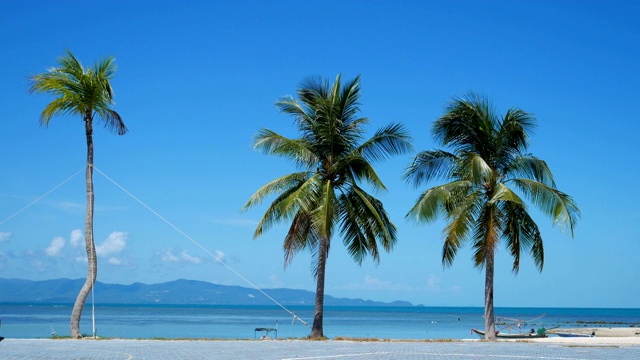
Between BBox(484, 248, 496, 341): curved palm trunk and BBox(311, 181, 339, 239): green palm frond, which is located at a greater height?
BBox(311, 181, 339, 239): green palm frond

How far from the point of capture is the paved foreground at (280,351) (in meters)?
16.5

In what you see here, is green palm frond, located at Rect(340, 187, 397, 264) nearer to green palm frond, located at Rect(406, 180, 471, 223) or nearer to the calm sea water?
green palm frond, located at Rect(406, 180, 471, 223)

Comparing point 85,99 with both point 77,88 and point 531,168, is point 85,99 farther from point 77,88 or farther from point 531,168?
point 531,168

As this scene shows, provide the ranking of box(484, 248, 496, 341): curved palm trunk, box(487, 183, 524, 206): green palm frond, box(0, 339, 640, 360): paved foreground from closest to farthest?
1. box(0, 339, 640, 360): paved foreground
2. box(487, 183, 524, 206): green palm frond
3. box(484, 248, 496, 341): curved palm trunk

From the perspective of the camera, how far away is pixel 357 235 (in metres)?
25.8

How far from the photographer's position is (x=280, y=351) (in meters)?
18.1

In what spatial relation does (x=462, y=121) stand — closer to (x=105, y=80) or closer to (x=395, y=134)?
(x=395, y=134)

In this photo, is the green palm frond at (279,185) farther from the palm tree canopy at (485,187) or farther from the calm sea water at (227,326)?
the calm sea water at (227,326)

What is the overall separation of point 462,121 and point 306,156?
17.6 ft

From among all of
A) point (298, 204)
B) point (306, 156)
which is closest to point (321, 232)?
point (298, 204)

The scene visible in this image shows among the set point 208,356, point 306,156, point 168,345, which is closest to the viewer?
point 208,356

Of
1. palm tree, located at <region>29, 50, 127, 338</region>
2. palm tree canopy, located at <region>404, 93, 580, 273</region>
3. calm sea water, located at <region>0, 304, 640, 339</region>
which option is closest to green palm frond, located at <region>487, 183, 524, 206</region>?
palm tree canopy, located at <region>404, 93, 580, 273</region>

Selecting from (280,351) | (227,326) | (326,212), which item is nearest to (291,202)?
(326,212)

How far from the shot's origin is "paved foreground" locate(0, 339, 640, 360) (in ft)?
54.0
